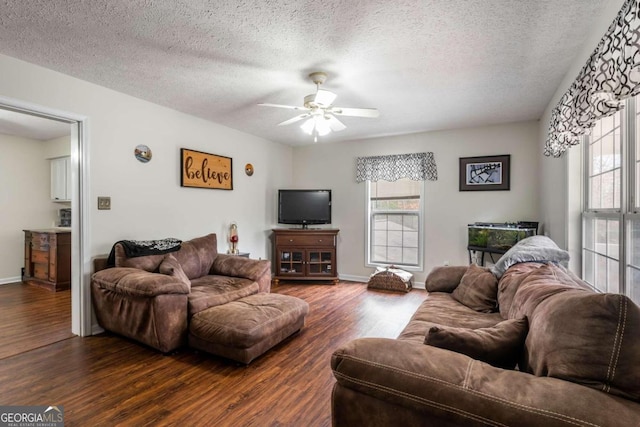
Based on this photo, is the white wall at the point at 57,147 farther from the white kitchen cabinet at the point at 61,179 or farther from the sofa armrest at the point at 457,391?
the sofa armrest at the point at 457,391

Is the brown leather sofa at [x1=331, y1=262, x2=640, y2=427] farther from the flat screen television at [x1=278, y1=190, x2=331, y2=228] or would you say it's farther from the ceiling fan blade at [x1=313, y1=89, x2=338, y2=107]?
the flat screen television at [x1=278, y1=190, x2=331, y2=228]

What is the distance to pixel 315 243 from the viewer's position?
5.12 m

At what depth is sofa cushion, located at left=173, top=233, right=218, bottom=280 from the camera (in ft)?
11.1

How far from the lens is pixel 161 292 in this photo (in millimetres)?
2439

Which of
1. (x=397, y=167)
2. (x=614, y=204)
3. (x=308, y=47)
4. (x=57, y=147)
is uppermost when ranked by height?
(x=308, y=47)

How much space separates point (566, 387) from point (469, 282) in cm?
170

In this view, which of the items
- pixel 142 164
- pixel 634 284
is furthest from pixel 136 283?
pixel 634 284

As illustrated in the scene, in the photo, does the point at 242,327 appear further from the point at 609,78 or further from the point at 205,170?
the point at 609,78

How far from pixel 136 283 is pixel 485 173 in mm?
4336

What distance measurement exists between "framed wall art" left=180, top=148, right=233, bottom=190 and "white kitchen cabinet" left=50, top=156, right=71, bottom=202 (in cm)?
274

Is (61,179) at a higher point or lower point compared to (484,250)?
higher

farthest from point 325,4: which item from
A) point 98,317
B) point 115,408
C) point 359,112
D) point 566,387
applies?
point 98,317

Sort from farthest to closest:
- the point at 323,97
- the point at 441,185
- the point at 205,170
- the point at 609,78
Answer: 1. the point at 441,185
2. the point at 205,170
3. the point at 323,97
4. the point at 609,78

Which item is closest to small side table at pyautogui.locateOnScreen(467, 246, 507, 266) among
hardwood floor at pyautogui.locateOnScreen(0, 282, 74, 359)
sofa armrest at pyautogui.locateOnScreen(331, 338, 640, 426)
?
sofa armrest at pyautogui.locateOnScreen(331, 338, 640, 426)
